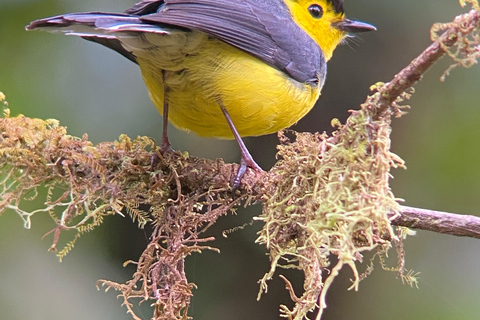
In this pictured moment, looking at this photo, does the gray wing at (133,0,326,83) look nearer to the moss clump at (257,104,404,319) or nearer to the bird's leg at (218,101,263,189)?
the bird's leg at (218,101,263,189)

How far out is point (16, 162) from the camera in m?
2.51

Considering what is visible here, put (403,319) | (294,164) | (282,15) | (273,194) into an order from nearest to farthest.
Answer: (294,164) < (273,194) < (282,15) < (403,319)

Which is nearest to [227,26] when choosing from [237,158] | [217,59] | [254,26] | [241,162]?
[217,59]

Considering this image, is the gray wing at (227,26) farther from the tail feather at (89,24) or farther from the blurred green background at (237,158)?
the blurred green background at (237,158)

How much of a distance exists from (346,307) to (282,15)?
2175 mm

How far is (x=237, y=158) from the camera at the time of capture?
168 inches

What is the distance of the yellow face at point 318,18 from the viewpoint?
365cm

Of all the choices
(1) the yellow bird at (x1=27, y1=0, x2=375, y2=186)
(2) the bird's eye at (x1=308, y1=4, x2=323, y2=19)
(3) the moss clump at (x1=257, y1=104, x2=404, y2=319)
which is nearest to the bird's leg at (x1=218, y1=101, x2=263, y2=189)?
(1) the yellow bird at (x1=27, y1=0, x2=375, y2=186)

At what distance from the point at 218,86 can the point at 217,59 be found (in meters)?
0.13

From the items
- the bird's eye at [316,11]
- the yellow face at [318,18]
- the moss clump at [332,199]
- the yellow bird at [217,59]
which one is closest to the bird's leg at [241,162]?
the yellow bird at [217,59]

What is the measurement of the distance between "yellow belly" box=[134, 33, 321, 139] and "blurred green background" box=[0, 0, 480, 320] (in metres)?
1.01

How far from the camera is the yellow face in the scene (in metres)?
3.65

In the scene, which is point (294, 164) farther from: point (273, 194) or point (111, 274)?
point (111, 274)

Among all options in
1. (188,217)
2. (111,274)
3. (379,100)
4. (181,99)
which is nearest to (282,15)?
(181,99)
